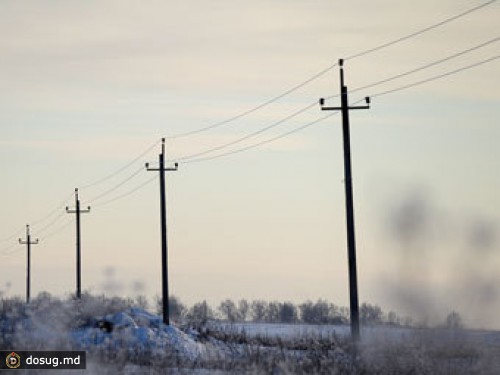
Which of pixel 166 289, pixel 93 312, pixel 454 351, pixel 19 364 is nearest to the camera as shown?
pixel 19 364

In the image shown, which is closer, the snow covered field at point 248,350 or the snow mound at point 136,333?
the snow covered field at point 248,350

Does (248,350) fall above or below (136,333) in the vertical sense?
below

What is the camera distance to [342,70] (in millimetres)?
39281

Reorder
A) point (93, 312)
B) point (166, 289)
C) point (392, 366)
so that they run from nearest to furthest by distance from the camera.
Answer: point (392, 366)
point (93, 312)
point (166, 289)

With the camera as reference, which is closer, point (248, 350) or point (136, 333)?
point (248, 350)

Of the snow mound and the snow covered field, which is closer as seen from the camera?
the snow covered field

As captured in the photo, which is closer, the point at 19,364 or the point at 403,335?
the point at 19,364

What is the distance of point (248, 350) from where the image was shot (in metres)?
30.6

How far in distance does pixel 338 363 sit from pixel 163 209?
88.4 feet

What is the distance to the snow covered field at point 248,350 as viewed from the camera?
25.9 m

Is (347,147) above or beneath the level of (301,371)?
above

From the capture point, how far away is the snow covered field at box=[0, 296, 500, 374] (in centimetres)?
2588

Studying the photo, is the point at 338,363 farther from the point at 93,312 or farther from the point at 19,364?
the point at 93,312

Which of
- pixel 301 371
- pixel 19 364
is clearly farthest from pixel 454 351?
pixel 19 364
